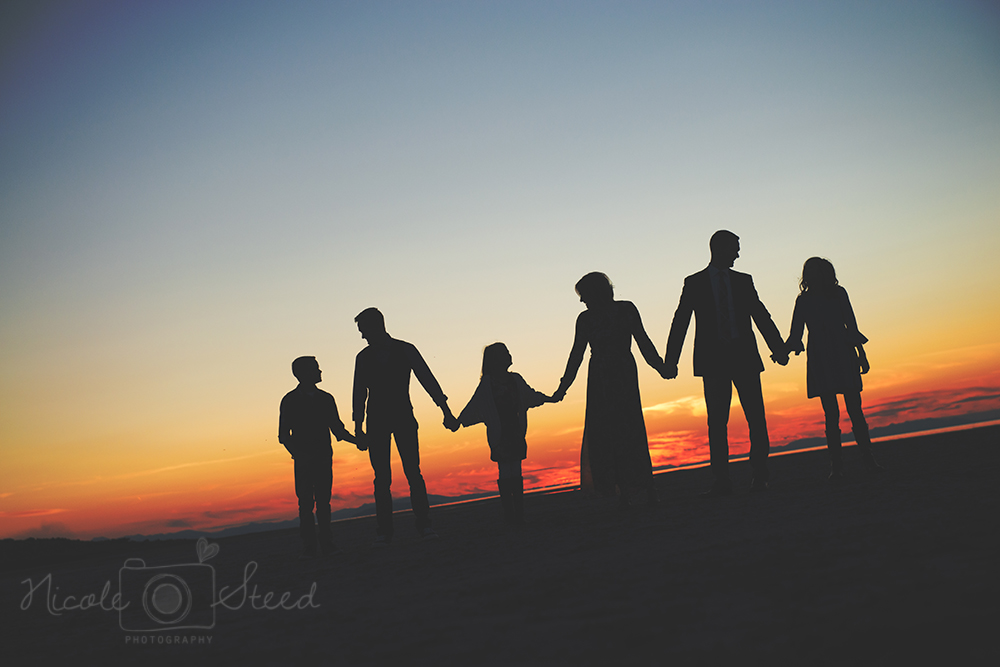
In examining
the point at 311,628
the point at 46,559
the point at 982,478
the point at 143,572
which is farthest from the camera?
the point at 46,559

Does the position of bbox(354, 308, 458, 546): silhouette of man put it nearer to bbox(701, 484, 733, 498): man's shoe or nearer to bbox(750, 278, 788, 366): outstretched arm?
bbox(701, 484, 733, 498): man's shoe

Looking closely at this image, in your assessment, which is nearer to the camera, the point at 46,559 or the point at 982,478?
the point at 982,478

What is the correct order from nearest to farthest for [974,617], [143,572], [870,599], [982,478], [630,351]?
[974,617]
[870,599]
[982,478]
[630,351]
[143,572]

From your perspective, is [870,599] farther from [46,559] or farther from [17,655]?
[46,559]

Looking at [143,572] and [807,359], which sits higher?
[807,359]

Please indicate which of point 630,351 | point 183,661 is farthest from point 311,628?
point 630,351

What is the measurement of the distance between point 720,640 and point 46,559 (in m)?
15.1

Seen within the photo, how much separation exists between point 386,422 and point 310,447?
2.47ft

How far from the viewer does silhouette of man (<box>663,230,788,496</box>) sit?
268 inches

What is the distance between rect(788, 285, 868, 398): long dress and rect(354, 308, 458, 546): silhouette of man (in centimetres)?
395

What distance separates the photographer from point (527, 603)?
300cm

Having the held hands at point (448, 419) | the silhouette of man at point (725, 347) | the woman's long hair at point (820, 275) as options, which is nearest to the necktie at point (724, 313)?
the silhouette of man at point (725, 347)

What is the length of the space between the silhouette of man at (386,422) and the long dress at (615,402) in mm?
1719

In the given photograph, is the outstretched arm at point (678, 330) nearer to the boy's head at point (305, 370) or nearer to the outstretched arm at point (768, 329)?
the outstretched arm at point (768, 329)
